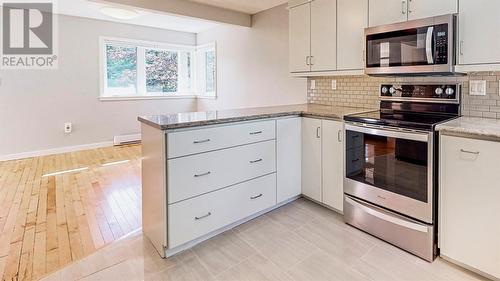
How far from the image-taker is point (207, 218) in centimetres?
222

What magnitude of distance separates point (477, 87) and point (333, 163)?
1.17 meters

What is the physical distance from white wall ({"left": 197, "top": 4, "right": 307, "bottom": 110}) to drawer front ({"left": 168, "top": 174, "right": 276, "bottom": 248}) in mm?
1583

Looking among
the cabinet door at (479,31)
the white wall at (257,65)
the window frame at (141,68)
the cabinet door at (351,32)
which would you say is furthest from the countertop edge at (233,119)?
the window frame at (141,68)

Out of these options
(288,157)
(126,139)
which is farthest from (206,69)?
(288,157)

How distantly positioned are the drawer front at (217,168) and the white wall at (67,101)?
4246mm

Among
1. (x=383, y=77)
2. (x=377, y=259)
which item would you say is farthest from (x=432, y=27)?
(x=377, y=259)

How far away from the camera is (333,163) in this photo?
260 cm

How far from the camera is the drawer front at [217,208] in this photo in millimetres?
2049

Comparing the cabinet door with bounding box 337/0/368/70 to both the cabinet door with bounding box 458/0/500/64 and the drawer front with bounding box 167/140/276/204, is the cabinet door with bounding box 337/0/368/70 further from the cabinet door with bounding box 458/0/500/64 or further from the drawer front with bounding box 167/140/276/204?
the drawer front with bounding box 167/140/276/204

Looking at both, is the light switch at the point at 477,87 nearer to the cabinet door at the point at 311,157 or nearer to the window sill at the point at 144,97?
the cabinet door at the point at 311,157

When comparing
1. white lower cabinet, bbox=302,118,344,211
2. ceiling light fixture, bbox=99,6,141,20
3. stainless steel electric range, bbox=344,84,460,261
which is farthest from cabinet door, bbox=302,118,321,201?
ceiling light fixture, bbox=99,6,141,20

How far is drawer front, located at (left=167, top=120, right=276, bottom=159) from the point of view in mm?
1967

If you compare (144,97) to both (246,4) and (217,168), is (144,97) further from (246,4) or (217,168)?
(217,168)

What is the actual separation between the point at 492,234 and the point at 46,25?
6.17 m
